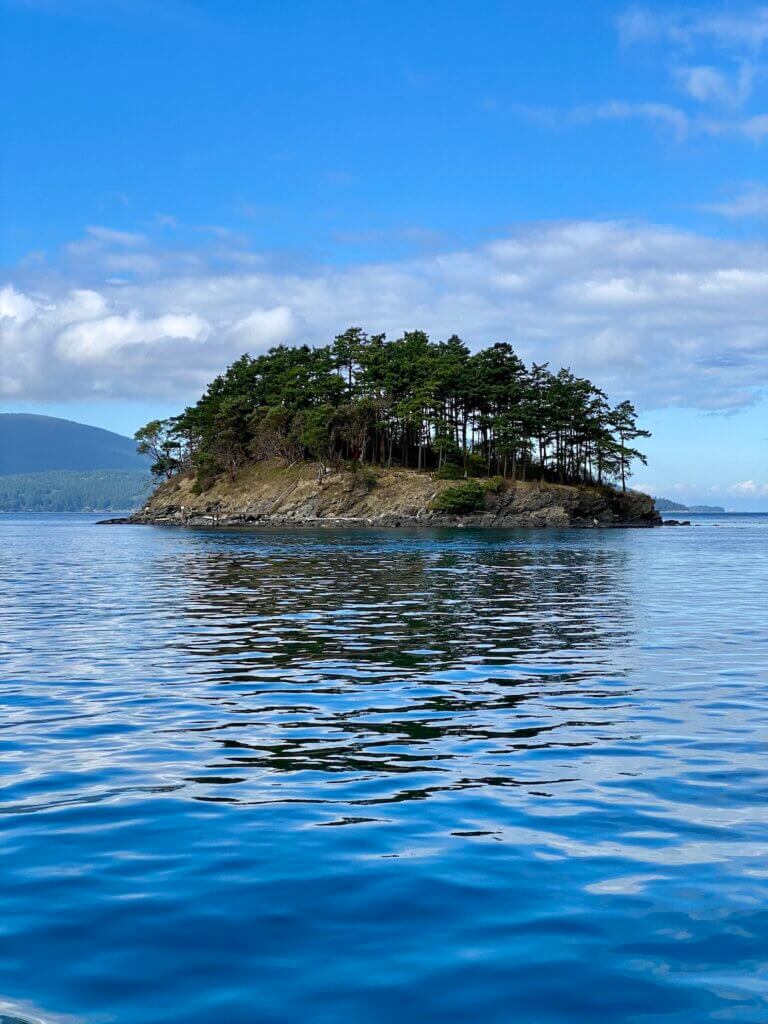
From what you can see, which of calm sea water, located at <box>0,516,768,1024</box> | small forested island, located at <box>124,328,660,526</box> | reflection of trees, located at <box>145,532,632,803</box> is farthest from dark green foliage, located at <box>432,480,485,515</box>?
calm sea water, located at <box>0,516,768,1024</box>

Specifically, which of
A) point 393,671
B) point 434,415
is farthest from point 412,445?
point 393,671

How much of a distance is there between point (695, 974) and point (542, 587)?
32.4 m

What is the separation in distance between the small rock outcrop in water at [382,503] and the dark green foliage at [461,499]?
794 millimetres

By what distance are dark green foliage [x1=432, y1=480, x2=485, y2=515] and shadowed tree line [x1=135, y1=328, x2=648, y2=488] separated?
882cm

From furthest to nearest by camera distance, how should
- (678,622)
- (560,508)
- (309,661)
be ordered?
(560,508)
(678,622)
(309,661)

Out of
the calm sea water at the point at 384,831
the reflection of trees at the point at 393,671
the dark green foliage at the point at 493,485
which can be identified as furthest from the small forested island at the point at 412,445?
the calm sea water at the point at 384,831

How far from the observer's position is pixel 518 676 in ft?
58.2

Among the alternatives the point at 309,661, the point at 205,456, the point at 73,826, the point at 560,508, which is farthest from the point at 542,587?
the point at 205,456

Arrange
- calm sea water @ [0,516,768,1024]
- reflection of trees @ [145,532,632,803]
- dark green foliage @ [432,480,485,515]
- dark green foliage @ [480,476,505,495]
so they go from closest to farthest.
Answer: calm sea water @ [0,516,768,1024] < reflection of trees @ [145,532,632,803] < dark green foliage @ [432,480,485,515] < dark green foliage @ [480,476,505,495]

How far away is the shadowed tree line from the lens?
13650 cm

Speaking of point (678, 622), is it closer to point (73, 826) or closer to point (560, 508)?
point (73, 826)

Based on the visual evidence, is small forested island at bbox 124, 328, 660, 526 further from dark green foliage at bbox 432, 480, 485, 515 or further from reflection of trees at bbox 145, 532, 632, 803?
reflection of trees at bbox 145, 532, 632, 803

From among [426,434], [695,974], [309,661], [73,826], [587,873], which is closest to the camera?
[695,974]

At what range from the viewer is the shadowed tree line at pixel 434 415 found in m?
136
